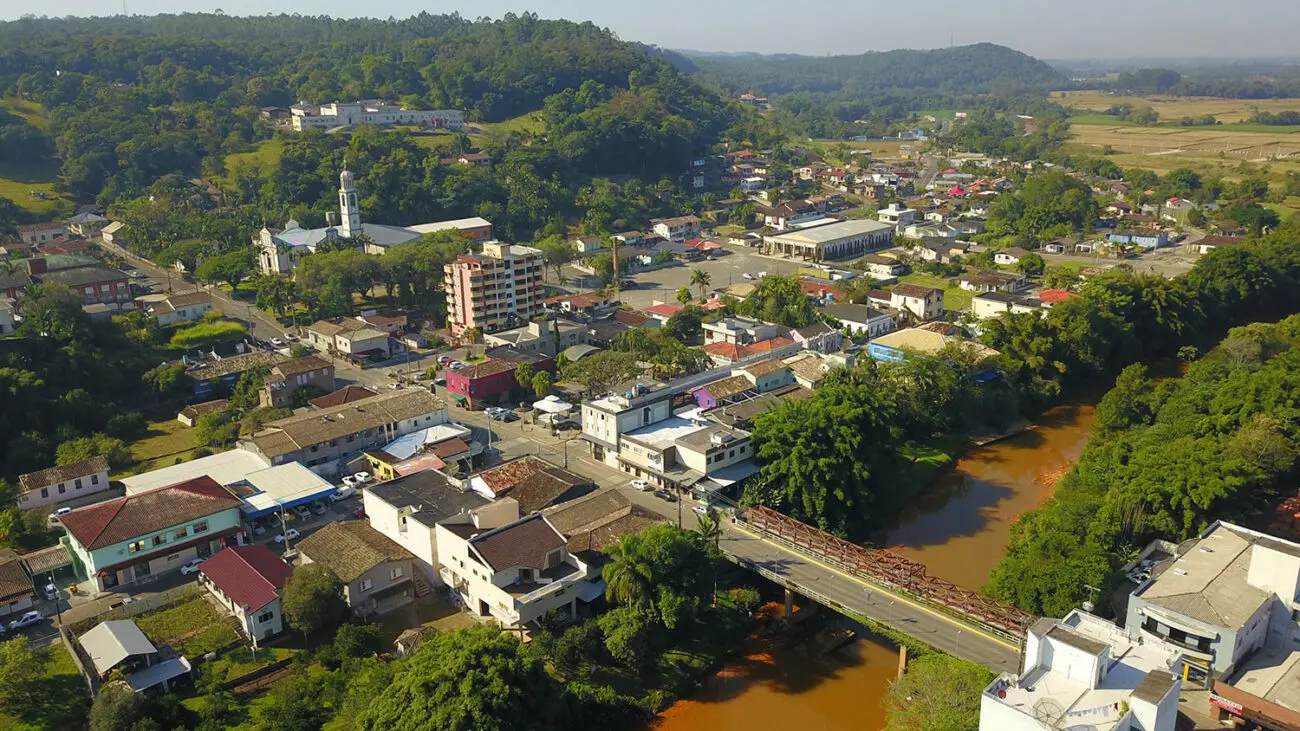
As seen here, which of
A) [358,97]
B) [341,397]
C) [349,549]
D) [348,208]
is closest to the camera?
[349,549]

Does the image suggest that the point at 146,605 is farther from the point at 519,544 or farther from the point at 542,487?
the point at 542,487

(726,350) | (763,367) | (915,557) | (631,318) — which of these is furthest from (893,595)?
(631,318)

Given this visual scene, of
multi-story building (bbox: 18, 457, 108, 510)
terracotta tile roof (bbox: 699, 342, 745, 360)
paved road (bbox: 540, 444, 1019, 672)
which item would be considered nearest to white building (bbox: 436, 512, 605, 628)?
paved road (bbox: 540, 444, 1019, 672)

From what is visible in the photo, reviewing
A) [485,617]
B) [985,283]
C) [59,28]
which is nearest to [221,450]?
[485,617]

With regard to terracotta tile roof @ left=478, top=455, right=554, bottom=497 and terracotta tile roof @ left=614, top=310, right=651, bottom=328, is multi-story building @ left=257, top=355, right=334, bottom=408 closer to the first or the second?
terracotta tile roof @ left=478, top=455, right=554, bottom=497

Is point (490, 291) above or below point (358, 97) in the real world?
below

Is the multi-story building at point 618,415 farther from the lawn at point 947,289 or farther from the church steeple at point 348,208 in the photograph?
the church steeple at point 348,208
